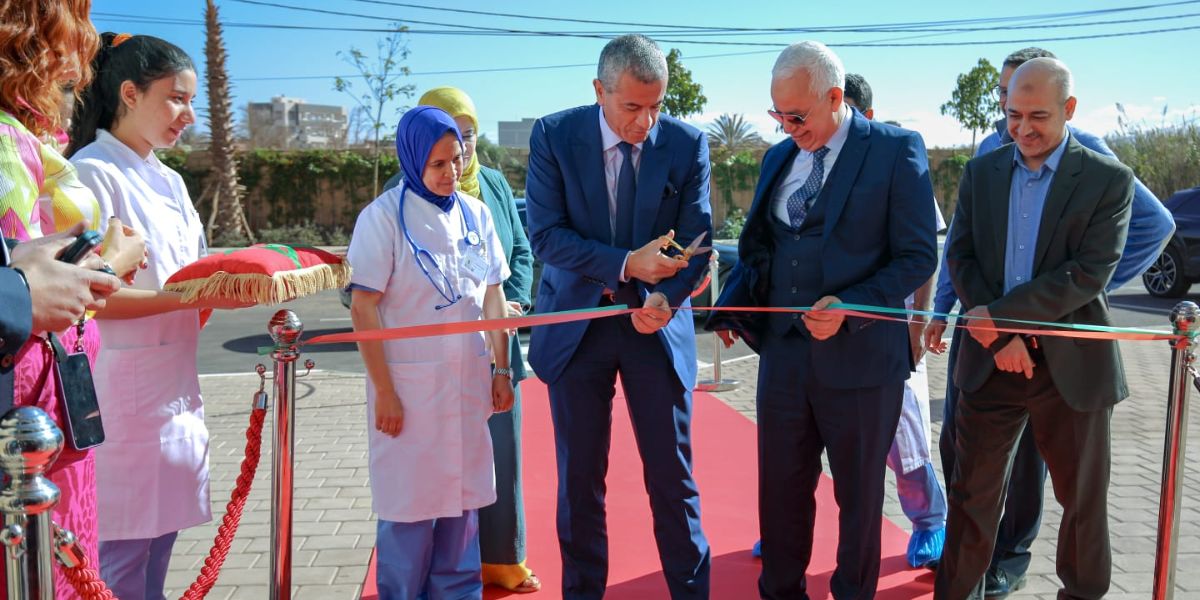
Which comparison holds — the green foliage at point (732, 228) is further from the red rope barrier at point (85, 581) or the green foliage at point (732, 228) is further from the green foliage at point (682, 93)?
the red rope barrier at point (85, 581)

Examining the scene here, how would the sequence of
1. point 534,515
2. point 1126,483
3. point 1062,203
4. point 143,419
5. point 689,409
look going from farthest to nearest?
point 1126,483
point 534,515
point 689,409
point 1062,203
point 143,419

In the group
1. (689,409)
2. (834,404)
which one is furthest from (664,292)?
(834,404)

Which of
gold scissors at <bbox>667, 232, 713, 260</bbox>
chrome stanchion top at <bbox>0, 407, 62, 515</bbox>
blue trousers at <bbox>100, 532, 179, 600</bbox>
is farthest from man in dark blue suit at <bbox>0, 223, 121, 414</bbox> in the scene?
gold scissors at <bbox>667, 232, 713, 260</bbox>

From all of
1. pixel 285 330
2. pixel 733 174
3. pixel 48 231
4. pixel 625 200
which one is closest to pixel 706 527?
pixel 625 200

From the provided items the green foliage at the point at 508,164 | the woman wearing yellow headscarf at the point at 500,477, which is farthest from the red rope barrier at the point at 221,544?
the green foliage at the point at 508,164

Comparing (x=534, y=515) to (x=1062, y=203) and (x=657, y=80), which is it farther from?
(x=1062, y=203)

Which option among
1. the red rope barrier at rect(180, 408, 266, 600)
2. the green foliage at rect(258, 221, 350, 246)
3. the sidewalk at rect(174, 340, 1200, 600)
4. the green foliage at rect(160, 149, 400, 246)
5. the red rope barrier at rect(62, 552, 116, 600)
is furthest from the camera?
the green foliage at rect(160, 149, 400, 246)

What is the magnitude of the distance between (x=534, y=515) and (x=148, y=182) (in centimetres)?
273

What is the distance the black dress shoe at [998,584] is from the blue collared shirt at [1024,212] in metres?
1.27

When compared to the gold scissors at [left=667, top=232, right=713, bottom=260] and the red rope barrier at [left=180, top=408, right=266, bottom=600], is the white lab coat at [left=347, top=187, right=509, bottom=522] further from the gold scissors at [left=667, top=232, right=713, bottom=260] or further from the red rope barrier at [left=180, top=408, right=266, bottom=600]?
the gold scissors at [left=667, top=232, right=713, bottom=260]

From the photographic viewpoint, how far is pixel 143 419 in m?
2.83

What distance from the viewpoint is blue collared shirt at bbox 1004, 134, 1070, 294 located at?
3377 mm

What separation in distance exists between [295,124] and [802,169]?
84009mm

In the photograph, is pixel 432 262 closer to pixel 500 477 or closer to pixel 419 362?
pixel 419 362
